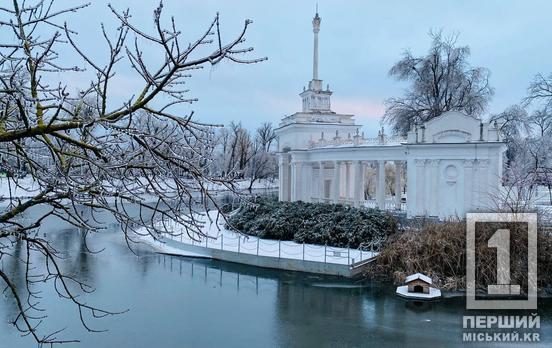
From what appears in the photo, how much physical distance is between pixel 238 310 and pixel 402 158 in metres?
15.5

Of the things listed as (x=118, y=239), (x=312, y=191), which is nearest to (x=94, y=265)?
(x=118, y=239)

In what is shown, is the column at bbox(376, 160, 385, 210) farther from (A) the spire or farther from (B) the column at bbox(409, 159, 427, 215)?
(A) the spire

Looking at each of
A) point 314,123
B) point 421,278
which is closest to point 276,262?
point 421,278

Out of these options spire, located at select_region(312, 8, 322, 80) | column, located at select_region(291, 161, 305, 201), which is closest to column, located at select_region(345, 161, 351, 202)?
column, located at select_region(291, 161, 305, 201)

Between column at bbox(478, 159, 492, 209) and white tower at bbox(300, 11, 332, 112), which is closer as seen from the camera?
column at bbox(478, 159, 492, 209)

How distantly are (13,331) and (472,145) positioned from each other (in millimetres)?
20100

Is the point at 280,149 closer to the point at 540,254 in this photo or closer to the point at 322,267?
the point at 322,267

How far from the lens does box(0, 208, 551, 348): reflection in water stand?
1176 cm

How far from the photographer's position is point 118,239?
26703 mm

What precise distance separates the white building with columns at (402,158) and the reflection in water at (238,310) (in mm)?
7710

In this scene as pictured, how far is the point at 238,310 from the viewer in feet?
46.8

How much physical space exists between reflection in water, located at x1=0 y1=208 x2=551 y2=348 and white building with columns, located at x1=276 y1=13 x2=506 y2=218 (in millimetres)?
7710

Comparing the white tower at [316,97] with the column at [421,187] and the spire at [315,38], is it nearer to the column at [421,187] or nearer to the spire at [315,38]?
the spire at [315,38]

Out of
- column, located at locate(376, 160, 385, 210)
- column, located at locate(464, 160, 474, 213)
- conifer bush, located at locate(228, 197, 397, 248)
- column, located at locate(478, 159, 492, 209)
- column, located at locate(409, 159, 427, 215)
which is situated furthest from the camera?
column, located at locate(376, 160, 385, 210)
